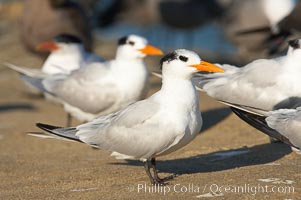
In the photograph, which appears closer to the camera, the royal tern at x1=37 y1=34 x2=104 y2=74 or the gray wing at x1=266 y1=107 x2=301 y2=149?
the gray wing at x1=266 y1=107 x2=301 y2=149

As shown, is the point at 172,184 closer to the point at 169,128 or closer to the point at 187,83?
the point at 169,128

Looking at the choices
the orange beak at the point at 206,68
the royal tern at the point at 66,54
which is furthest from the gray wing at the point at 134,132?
the royal tern at the point at 66,54

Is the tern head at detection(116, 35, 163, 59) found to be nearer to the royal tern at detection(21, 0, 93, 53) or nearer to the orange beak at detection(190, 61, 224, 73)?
the orange beak at detection(190, 61, 224, 73)

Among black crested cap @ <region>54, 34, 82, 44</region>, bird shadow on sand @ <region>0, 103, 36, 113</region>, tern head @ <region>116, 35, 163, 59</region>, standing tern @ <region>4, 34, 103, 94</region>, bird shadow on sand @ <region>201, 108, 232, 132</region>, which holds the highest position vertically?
tern head @ <region>116, 35, 163, 59</region>

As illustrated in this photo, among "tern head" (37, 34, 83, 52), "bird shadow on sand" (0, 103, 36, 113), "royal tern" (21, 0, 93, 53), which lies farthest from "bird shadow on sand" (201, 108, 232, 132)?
"royal tern" (21, 0, 93, 53)

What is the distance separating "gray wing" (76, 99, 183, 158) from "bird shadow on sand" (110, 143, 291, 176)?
35cm

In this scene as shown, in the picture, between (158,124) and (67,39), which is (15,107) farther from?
(158,124)

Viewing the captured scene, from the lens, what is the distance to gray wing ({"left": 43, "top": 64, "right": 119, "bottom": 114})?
7.00 m

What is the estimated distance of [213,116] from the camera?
7.50m

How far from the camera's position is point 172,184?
4902mm

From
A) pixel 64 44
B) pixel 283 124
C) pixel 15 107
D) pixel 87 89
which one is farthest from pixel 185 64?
pixel 15 107

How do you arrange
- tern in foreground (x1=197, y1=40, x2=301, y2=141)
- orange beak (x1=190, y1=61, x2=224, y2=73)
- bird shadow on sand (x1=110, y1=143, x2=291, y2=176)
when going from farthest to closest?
tern in foreground (x1=197, y1=40, x2=301, y2=141), bird shadow on sand (x1=110, y1=143, x2=291, y2=176), orange beak (x1=190, y1=61, x2=224, y2=73)

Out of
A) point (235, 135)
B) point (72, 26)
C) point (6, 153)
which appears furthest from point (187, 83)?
point (72, 26)

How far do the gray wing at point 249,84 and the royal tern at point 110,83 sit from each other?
1.89 feet
